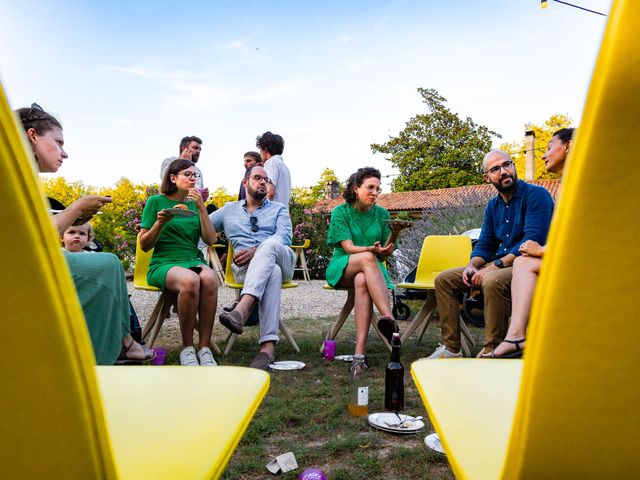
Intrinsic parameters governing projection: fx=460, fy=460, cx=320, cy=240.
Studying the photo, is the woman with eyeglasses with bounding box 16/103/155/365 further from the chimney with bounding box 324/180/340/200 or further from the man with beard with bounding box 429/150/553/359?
the chimney with bounding box 324/180/340/200

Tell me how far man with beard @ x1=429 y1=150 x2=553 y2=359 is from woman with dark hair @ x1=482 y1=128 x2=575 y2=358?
156 millimetres

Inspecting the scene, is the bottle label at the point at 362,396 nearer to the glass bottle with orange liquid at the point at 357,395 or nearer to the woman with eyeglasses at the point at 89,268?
the glass bottle with orange liquid at the point at 357,395

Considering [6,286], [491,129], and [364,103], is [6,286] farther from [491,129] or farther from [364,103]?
[491,129]

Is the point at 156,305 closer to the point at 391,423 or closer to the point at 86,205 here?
the point at 86,205

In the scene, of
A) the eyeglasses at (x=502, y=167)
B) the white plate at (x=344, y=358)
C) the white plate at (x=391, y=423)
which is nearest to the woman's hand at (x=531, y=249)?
the eyeglasses at (x=502, y=167)

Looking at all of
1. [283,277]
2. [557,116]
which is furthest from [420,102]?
[283,277]

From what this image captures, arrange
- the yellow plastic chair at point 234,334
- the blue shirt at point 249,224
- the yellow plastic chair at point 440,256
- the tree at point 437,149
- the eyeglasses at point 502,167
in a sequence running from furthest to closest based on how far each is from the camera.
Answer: the tree at point 437,149 < the yellow plastic chair at point 440,256 < the blue shirt at point 249,224 < the yellow plastic chair at point 234,334 < the eyeglasses at point 502,167

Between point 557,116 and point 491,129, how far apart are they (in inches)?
209

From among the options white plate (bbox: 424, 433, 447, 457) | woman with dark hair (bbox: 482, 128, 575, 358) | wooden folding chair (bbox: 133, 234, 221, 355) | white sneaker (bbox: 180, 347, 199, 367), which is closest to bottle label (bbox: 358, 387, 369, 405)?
white plate (bbox: 424, 433, 447, 457)

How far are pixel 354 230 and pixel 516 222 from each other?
51.6 inches

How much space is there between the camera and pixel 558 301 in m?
0.48

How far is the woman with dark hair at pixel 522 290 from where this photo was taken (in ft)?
9.30

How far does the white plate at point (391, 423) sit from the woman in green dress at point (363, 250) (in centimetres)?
102

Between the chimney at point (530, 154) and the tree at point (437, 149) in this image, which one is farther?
the tree at point (437, 149)
